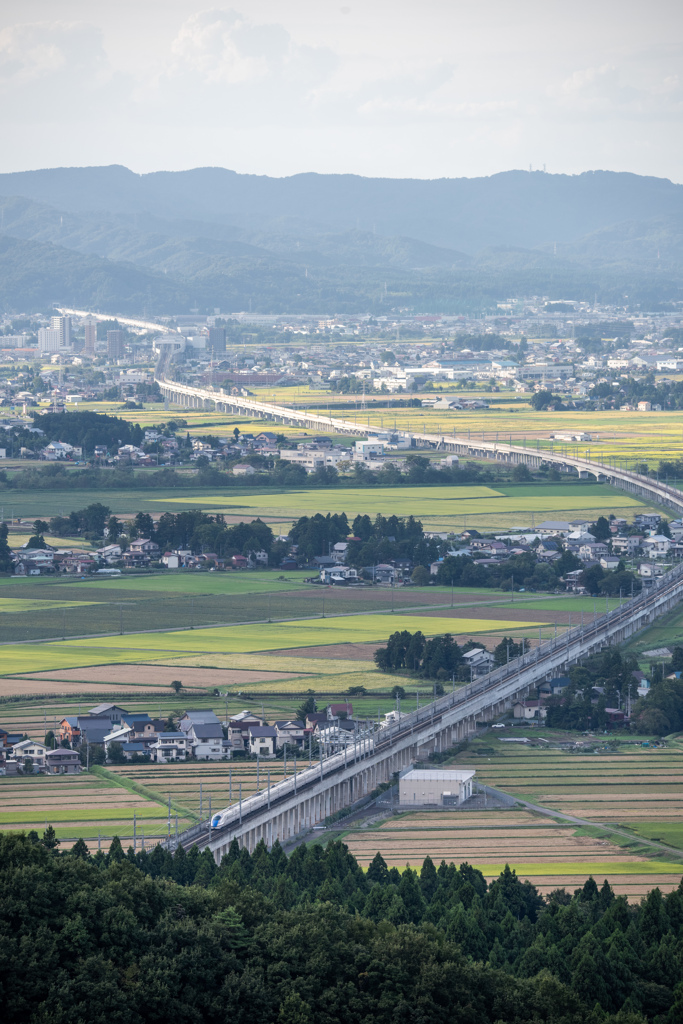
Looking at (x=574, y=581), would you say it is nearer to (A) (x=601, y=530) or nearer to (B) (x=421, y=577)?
(B) (x=421, y=577)

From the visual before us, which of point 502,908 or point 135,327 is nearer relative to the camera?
point 502,908

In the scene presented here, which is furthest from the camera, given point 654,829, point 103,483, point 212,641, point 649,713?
point 103,483

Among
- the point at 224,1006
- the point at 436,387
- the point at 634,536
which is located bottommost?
the point at 224,1006

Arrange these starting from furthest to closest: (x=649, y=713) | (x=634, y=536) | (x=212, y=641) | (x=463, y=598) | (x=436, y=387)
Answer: (x=436, y=387), (x=634, y=536), (x=463, y=598), (x=212, y=641), (x=649, y=713)

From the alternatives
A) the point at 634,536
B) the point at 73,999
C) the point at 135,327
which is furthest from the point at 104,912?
the point at 135,327

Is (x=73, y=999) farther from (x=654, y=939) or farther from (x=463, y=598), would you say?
(x=463, y=598)

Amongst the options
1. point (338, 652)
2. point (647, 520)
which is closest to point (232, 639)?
point (338, 652)

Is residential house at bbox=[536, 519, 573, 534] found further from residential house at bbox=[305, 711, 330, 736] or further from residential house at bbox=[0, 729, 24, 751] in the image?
residential house at bbox=[0, 729, 24, 751]

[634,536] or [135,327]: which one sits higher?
[135,327]
